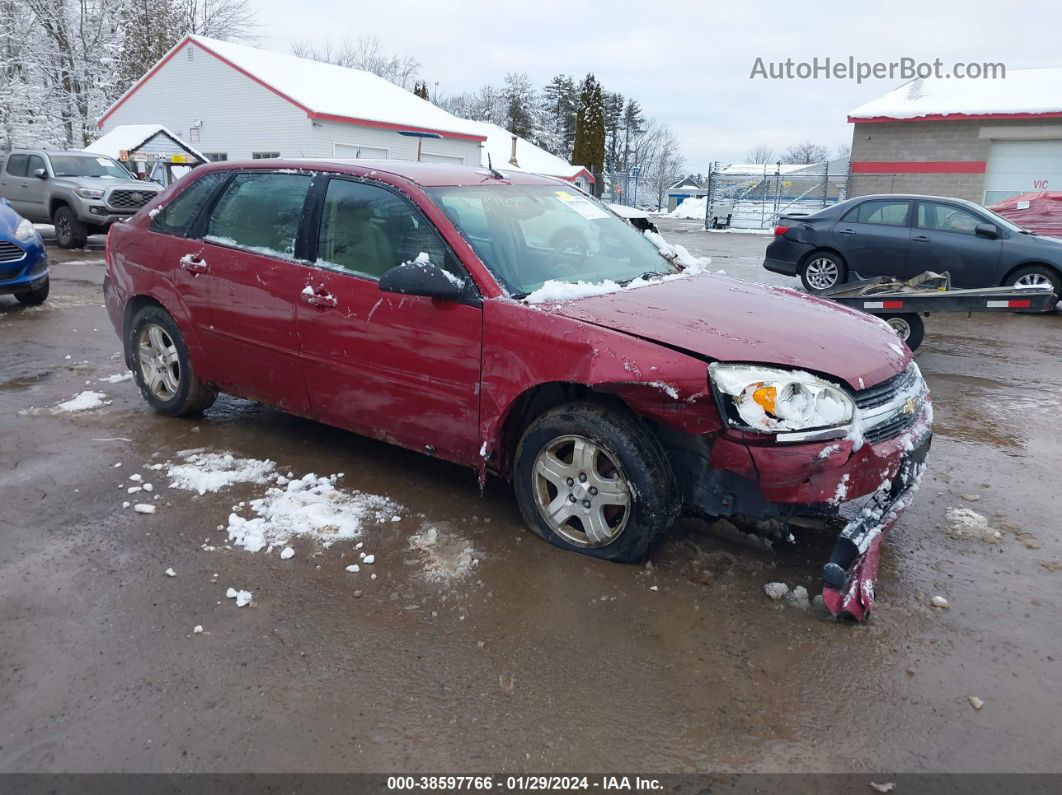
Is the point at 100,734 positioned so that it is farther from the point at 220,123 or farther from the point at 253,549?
the point at 220,123

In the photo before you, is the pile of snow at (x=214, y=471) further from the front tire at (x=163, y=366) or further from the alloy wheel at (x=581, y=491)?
the alloy wheel at (x=581, y=491)

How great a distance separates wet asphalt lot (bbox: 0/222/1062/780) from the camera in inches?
94.6

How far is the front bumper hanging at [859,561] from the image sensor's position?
3000 millimetres

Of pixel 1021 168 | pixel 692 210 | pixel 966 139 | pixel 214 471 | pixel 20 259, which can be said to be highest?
pixel 966 139

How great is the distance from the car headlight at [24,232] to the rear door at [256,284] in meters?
5.66

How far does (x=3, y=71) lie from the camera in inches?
1399

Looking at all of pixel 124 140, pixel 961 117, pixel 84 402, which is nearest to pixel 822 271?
pixel 84 402

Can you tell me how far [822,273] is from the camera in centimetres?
1139

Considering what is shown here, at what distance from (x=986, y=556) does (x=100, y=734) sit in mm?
3633

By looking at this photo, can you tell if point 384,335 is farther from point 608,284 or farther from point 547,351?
point 608,284

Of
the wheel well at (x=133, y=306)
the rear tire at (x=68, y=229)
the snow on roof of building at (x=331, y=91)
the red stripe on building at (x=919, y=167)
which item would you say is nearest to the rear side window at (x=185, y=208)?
the wheel well at (x=133, y=306)

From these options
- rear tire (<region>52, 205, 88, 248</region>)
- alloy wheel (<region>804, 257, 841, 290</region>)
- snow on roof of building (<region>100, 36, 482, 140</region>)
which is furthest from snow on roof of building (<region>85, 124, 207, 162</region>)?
alloy wheel (<region>804, 257, 841, 290</region>)

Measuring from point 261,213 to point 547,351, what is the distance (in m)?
2.14

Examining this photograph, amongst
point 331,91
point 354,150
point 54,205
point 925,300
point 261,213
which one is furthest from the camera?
point 331,91
